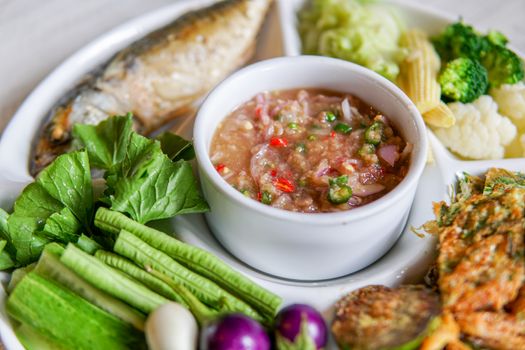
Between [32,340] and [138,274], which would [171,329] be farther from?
[32,340]

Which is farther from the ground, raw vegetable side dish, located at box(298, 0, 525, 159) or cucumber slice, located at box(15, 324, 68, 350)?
raw vegetable side dish, located at box(298, 0, 525, 159)

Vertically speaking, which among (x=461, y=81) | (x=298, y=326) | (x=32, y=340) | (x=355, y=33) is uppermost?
(x=355, y=33)

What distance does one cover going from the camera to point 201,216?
279cm

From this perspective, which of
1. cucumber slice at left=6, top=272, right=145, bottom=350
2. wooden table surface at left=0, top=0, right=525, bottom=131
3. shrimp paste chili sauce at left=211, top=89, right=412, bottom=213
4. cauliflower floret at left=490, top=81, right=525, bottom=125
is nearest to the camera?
cucumber slice at left=6, top=272, right=145, bottom=350

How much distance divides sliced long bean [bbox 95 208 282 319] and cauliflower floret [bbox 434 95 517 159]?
135 centimetres

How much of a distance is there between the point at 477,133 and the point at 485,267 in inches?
41.8

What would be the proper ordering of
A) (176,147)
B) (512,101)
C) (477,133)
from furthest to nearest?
(512,101) < (477,133) < (176,147)

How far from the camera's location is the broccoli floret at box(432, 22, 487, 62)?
11.3 feet

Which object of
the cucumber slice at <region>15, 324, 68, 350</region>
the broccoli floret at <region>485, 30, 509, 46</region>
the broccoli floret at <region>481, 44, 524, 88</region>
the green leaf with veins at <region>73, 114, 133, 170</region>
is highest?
the green leaf with veins at <region>73, 114, 133, 170</region>

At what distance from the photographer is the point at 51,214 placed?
2.65 meters

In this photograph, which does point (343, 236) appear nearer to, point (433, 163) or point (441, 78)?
point (433, 163)

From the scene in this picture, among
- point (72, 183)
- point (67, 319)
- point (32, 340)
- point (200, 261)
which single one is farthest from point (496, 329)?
point (72, 183)

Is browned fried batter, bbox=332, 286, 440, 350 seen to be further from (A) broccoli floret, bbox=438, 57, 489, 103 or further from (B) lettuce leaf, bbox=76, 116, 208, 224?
(A) broccoli floret, bbox=438, 57, 489, 103

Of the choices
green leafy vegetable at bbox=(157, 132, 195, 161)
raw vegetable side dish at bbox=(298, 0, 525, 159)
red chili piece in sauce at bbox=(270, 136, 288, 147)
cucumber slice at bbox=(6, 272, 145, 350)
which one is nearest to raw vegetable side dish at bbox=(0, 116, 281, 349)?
cucumber slice at bbox=(6, 272, 145, 350)
